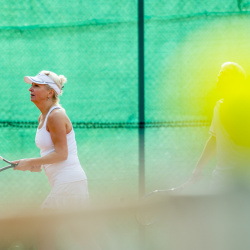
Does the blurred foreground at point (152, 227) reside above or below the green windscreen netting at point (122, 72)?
below

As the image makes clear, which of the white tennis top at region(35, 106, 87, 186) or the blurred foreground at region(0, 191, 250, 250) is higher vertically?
the white tennis top at region(35, 106, 87, 186)

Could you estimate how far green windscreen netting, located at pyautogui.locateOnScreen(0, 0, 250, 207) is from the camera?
4219 millimetres

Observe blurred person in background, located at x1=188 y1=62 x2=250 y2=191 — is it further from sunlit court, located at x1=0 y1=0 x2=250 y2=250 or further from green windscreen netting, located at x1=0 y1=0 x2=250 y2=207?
green windscreen netting, located at x1=0 y1=0 x2=250 y2=207

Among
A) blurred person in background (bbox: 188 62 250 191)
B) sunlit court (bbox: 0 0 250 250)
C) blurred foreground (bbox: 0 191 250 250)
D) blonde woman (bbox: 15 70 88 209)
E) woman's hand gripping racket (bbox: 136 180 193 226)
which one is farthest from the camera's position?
sunlit court (bbox: 0 0 250 250)

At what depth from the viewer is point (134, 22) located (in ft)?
13.9

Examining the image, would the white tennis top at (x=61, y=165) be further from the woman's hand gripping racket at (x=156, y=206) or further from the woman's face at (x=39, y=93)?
the woman's hand gripping racket at (x=156, y=206)

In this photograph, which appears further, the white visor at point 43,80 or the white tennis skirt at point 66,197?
the white visor at point 43,80

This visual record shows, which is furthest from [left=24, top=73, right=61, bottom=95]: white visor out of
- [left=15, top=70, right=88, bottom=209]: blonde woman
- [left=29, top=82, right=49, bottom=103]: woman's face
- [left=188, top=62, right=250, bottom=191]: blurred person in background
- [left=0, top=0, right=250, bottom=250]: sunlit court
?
[left=188, top=62, right=250, bottom=191]: blurred person in background

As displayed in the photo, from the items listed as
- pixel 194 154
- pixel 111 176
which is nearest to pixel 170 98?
pixel 194 154

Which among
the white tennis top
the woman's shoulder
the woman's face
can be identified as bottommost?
the white tennis top

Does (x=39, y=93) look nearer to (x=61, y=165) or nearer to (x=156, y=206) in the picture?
(x=61, y=165)

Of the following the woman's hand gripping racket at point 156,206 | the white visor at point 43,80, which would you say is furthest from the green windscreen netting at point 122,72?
the white visor at point 43,80

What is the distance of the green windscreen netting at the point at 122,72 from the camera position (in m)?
4.22

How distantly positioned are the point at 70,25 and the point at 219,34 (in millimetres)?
1258
